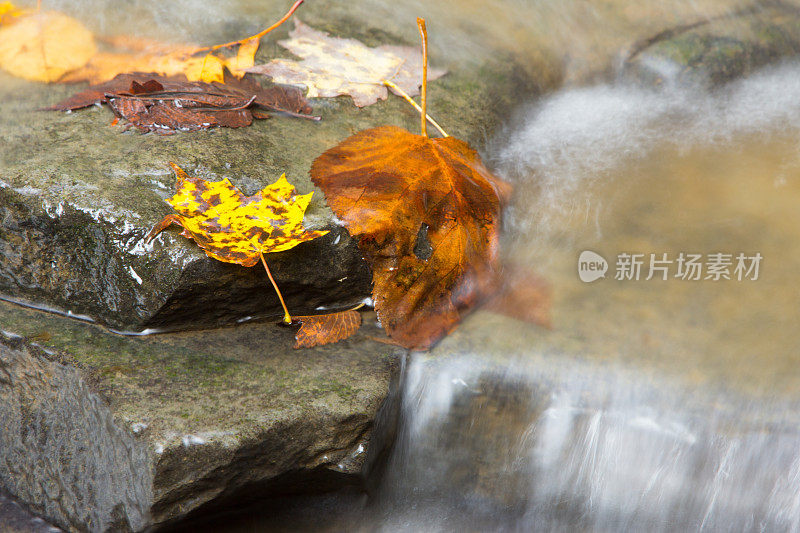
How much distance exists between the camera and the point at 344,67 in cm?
242

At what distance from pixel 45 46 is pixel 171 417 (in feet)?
5.04

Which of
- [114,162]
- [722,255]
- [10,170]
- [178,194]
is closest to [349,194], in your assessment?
[178,194]

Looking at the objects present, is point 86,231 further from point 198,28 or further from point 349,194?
point 198,28

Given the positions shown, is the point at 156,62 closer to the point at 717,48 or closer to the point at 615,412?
the point at 615,412

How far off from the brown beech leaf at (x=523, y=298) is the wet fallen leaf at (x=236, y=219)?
0.54 m

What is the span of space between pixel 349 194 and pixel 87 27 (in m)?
1.34

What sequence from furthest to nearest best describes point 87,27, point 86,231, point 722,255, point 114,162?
1. point 87,27
2. point 722,255
3. point 114,162
4. point 86,231

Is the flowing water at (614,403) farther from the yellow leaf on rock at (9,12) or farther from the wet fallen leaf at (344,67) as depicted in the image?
the yellow leaf on rock at (9,12)

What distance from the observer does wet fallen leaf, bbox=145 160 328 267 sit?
1637 mm

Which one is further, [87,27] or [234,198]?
[87,27]

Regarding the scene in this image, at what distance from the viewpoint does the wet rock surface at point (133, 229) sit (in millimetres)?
1661

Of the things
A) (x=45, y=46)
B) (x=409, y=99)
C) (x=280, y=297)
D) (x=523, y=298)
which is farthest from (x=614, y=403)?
(x=45, y=46)

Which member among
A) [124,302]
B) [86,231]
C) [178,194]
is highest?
[178,194]

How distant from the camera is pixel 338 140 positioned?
82.5 inches
